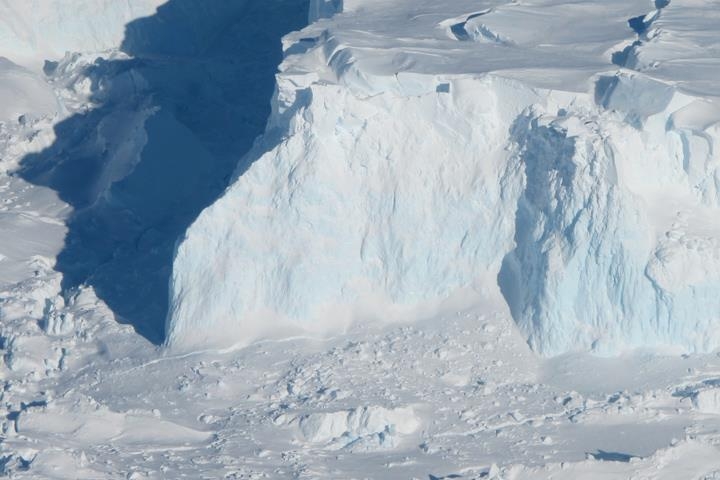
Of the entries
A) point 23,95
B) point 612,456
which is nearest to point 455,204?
point 612,456

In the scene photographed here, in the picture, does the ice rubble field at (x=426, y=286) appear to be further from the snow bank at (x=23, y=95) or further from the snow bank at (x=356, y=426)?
the snow bank at (x=23, y=95)

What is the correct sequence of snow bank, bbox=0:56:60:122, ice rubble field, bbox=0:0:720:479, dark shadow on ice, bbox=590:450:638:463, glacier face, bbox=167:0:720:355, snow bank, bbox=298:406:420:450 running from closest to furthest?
dark shadow on ice, bbox=590:450:638:463 → ice rubble field, bbox=0:0:720:479 → snow bank, bbox=298:406:420:450 → glacier face, bbox=167:0:720:355 → snow bank, bbox=0:56:60:122

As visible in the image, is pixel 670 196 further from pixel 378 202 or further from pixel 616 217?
pixel 378 202

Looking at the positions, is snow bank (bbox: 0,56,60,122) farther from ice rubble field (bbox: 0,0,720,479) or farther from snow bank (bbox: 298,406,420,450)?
snow bank (bbox: 298,406,420,450)

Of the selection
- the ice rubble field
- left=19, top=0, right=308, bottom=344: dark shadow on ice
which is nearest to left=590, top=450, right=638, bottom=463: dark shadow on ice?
the ice rubble field

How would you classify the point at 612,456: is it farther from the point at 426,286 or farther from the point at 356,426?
the point at 426,286

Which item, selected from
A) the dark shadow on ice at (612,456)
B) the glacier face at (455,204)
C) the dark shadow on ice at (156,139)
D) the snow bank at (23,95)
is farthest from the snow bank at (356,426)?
the snow bank at (23,95)

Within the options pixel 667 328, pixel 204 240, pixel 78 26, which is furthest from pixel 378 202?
pixel 78 26
